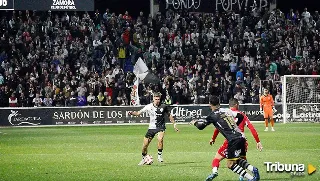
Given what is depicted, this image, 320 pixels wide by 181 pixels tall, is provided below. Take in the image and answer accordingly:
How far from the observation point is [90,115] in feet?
136

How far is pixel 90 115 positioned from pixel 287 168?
24.1m

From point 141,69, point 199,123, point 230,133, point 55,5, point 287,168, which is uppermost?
point 55,5

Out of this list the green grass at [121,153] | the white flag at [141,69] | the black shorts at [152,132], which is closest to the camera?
the green grass at [121,153]

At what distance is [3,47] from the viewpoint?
141 feet

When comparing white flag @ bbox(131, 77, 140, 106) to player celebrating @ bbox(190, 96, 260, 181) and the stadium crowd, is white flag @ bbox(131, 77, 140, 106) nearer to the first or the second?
the stadium crowd

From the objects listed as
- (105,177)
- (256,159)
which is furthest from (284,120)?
(105,177)

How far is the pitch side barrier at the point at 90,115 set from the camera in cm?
3997

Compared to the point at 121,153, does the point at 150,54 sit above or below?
above

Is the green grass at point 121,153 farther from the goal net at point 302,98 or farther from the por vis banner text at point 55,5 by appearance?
the por vis banner text at point 55,5

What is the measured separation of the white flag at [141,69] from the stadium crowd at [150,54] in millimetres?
781

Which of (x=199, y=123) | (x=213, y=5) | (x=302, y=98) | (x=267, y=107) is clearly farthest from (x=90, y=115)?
(x=199, y=123)

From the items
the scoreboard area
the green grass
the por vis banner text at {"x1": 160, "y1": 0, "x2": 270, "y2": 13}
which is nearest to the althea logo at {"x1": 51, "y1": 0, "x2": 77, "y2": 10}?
the scoreboard area

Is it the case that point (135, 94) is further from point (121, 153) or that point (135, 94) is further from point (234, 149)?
point (234, 149)

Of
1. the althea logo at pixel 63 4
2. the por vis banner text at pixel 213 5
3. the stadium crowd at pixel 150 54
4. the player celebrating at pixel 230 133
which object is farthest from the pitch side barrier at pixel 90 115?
the player celebrating at pixel 230 133
